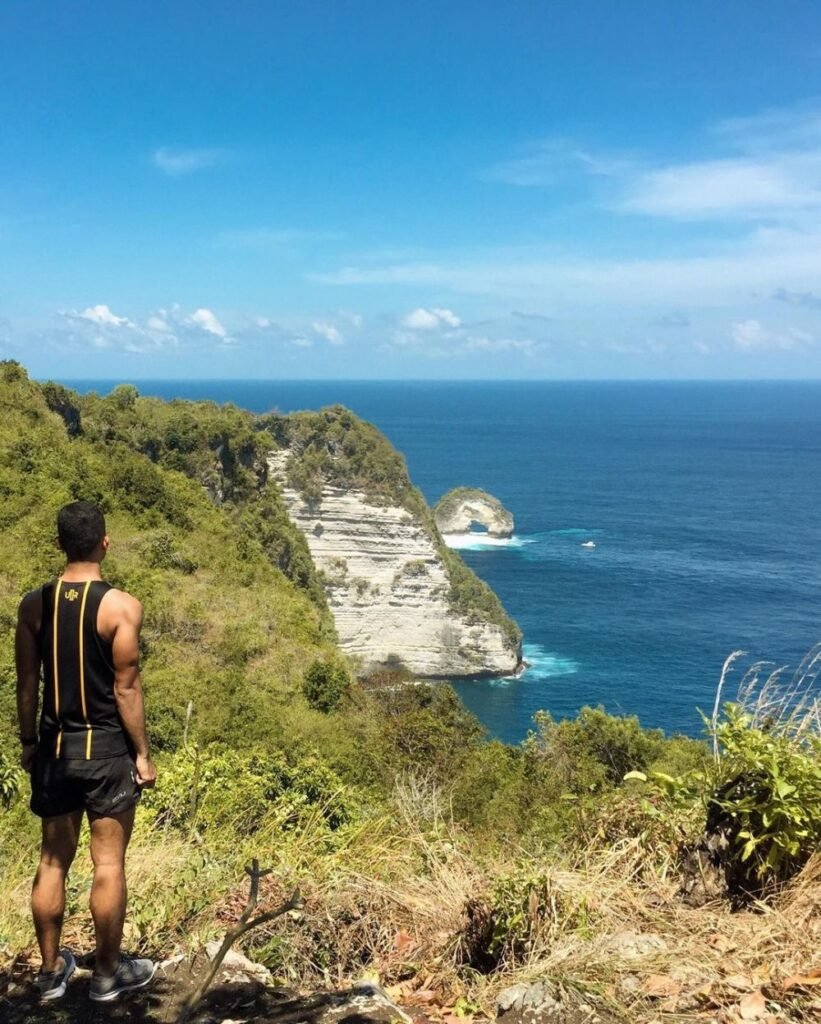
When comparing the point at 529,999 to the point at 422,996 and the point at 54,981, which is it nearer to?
the point at 422,996

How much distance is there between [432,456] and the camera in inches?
5359

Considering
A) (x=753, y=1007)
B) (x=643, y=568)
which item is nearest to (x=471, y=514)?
(x=643, y=568)

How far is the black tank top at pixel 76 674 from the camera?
3.44 m

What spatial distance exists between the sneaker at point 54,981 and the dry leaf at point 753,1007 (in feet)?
8.67

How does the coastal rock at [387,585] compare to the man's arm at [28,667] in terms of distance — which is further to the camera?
the coastal rock at [387,585]

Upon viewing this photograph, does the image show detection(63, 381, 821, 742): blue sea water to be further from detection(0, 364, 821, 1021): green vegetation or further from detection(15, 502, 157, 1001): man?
detection(15, 502, 157, 1001): man

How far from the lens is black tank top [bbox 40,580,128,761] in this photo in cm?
344

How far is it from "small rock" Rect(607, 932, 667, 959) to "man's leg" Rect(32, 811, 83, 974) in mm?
2282

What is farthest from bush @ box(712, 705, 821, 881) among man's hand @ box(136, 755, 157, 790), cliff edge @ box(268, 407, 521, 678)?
cliff edge @ box(268, 407, 521, 678)

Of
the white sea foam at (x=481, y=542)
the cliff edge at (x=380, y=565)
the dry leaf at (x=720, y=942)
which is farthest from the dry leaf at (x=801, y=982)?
the white sea foam at (x=481, y=542)

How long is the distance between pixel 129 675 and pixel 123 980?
124 centimetres

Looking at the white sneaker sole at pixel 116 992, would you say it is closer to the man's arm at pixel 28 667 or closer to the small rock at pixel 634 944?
the man's arm at pixel 28 667

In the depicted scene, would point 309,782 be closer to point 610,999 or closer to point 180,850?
point 180,850

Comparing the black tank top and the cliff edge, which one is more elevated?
the black tank top
